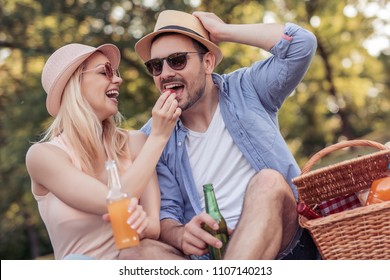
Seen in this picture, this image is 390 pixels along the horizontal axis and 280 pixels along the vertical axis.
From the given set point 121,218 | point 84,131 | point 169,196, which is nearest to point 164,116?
point 84,131

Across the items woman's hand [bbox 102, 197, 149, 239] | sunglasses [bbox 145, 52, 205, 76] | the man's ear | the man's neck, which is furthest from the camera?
the man's ear

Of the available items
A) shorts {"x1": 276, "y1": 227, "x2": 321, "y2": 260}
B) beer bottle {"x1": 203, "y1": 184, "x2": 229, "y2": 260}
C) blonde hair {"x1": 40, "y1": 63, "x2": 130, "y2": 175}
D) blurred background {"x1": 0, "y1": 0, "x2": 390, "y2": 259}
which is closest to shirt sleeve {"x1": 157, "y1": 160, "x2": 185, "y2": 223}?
blonde hair {"x1": 40, "y1": 63, "x2": 130, "y2": 175}

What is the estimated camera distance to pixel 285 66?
10.9 ft

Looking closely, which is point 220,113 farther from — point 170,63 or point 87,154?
point 87,154

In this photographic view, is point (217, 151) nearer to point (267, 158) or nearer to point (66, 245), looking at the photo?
point (267, 158)

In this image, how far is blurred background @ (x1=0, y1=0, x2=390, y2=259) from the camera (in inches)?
443

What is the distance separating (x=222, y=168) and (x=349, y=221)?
857 mm

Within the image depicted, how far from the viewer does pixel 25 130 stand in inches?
461

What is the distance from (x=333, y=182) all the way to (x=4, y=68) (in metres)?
11.7

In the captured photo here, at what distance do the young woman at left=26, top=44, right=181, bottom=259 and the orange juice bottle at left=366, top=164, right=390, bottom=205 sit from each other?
0.90 m

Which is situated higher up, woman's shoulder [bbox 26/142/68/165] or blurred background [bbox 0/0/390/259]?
woman's shoulder [bbox 26/142/68/165]

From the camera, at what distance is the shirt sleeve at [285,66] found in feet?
10.8

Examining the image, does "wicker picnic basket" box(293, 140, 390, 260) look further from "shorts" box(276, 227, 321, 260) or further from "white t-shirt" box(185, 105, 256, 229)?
"white t-shirt" box(185, 105, 256, 229)

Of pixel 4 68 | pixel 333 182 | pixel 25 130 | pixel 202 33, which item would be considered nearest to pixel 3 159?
pixel 25 130
